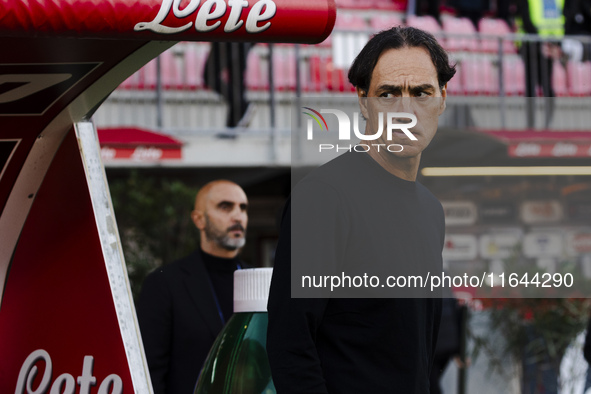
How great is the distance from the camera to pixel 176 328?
3.96 meters

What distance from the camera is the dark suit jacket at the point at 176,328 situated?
390cm

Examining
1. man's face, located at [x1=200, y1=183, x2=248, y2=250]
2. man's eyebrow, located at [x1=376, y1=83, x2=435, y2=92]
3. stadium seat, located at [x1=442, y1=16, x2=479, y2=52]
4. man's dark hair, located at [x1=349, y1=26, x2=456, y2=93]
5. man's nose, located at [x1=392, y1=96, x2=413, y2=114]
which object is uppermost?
stadium seat, located at [x1=442, y1=16, x2=479, y2=52]

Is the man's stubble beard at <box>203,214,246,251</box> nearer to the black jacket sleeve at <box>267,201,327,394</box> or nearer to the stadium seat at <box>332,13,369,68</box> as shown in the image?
the black jacket sleeve at <box>267,201,327,394</box>

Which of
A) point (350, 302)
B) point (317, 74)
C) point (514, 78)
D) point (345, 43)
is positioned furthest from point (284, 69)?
point (350, 302)

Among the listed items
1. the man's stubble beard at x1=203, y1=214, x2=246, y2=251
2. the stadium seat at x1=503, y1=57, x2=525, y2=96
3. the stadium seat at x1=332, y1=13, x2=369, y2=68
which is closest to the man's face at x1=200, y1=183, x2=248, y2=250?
the man's stubble beard at x1=203, y1=214, x2=246, y2=251

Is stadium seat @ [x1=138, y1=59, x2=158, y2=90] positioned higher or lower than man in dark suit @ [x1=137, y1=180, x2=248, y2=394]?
higher

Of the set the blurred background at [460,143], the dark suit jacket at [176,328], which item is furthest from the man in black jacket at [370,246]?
the blurred background at [460,143]

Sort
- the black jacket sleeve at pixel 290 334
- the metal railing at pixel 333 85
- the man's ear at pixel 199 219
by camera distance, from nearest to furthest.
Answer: the black jacket sleeve at pixel 290 334
the man's ear at pixel 199 219
the metal railing at pixel 333 85

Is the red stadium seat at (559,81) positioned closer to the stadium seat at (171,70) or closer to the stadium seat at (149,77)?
the stadium seat at (171,70)

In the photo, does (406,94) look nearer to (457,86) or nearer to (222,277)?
(222,277)

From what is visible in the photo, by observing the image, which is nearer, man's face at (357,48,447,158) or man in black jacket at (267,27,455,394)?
man in black jacket at (267,27,455,394)

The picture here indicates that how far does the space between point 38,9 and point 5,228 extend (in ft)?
2.52

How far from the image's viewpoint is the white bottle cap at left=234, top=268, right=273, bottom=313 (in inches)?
92.8

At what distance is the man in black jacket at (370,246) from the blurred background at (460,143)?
5.93 metres
